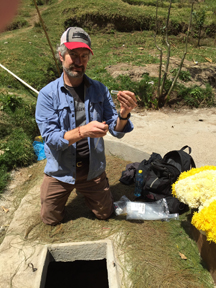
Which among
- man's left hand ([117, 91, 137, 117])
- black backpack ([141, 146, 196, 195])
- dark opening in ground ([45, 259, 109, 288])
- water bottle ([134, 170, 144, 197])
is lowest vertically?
dark opening in ground ([45, 259, 109, 288])

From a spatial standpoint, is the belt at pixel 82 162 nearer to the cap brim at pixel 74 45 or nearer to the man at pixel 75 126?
the man at pixel 75 126

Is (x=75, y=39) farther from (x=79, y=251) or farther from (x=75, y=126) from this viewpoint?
(x=79, y=251)

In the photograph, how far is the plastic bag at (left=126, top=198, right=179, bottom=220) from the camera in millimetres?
3035

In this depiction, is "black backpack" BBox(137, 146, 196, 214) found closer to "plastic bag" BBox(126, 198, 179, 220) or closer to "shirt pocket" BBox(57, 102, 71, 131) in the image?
"plastic bag" BBox(126, 198, 179, 220)

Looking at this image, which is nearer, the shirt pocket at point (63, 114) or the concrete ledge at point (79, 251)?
the shirt pocket at point (63, 114)

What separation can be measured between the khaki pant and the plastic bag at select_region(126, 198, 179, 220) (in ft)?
0.91

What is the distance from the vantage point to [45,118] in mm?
2398

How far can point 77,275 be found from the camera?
3441mm

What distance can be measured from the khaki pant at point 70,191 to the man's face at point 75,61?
1045 millimetres

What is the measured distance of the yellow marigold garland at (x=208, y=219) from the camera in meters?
2.04

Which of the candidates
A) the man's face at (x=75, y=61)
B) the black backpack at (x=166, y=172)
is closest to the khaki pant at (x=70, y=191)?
the black backpack at (x=166, y=172)

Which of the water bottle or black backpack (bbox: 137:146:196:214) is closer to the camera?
black backpack (bbox: 137:146:196:214)

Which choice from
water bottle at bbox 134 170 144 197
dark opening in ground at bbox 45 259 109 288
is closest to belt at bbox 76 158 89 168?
water bottle at bbox 134 170 144 197

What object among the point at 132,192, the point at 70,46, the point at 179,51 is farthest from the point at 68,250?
the point at 179,51
